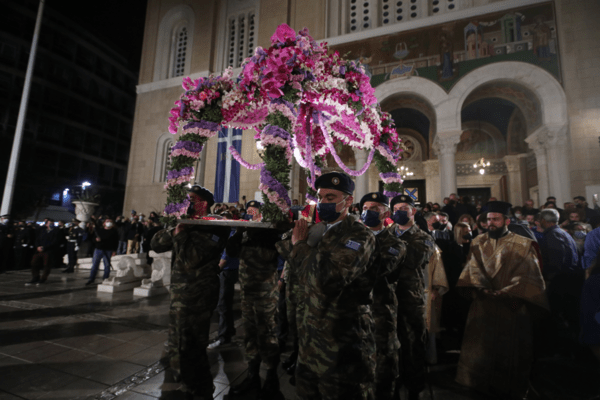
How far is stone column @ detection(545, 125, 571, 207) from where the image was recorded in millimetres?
10141

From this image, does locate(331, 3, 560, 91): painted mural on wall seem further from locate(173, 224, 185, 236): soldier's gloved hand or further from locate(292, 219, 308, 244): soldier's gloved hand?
locate(292, 219, 308, 244): soldier's gloved hand

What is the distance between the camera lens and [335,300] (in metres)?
2.01

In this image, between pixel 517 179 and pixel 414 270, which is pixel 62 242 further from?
pixel 517 179

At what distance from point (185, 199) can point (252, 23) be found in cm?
1715

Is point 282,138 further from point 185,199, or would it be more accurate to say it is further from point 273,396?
point 273,396

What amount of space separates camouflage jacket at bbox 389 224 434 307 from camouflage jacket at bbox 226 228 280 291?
1.42 meters

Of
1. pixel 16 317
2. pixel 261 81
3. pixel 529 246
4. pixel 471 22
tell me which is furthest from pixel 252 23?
pixel 529 246

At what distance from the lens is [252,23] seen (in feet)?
56.7

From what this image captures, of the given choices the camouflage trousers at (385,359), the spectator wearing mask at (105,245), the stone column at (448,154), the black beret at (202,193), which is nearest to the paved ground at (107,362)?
the camouflage trousers at (385,359)

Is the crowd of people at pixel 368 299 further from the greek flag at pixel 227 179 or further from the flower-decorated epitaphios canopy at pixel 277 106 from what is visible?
the greek flag at pixel 227 179

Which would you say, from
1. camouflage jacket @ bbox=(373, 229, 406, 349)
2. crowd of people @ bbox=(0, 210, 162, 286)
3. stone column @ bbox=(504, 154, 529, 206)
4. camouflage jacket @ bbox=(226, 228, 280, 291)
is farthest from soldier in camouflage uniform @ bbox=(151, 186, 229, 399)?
stone column @ bbox=(504, 154, 529, 206)

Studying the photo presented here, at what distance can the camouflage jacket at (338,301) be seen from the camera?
1.88 m

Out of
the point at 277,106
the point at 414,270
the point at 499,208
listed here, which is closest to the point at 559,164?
the point at 499,208

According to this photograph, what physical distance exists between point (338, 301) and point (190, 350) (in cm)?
177
